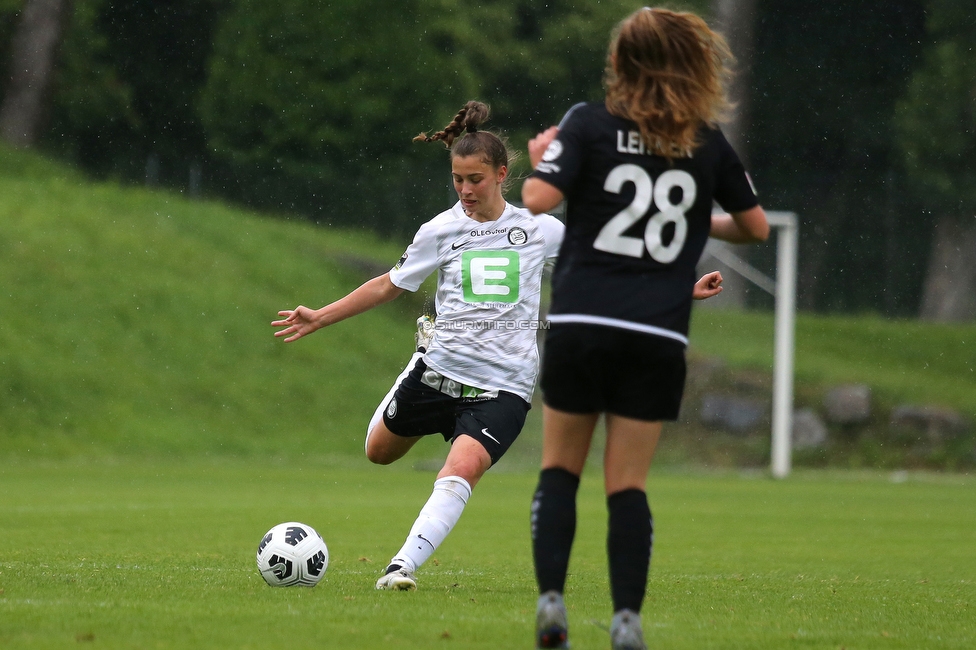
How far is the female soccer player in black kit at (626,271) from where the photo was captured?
13.0ft

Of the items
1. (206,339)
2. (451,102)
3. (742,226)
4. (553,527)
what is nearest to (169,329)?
(206,339)

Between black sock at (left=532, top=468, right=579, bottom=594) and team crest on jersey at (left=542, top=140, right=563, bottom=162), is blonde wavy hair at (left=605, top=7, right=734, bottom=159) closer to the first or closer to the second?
team crest on jersey at (left=542, top=140, right=563, bottom=162)

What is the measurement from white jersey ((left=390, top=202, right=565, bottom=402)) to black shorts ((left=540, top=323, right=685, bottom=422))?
2.06 metres

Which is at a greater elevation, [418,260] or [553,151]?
[553,151]

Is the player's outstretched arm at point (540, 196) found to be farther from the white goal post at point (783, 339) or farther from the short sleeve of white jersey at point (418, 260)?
the white goal post at point (783, 339)

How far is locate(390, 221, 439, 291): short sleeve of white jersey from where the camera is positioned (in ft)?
20.2

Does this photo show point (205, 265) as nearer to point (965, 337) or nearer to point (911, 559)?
point (965, 337)

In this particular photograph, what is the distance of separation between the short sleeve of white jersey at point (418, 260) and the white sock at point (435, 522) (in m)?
0.91

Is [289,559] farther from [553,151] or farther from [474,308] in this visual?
[553,151]

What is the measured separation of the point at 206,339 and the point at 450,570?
1486cm

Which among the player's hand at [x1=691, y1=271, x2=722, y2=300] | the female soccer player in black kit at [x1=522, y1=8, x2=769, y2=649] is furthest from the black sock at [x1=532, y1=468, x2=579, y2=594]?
the player's hand at [x1=691, y1=271, x2=722, y2=300]

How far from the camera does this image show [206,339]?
2119 centimetres

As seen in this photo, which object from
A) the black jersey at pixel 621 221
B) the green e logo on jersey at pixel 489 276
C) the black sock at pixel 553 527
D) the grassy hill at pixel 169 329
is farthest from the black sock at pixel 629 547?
the grassy hill at pixel 169 329

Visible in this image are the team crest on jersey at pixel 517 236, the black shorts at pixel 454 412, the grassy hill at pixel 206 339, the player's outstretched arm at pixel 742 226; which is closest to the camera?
the player's outstretched arm at pixel 742 226
